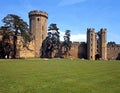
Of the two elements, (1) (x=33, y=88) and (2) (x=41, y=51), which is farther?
(2) (x=41, y=51)

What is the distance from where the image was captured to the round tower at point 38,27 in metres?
80.8

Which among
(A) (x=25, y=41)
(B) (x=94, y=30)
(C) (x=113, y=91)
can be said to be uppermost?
(B) (x=94, y=30)

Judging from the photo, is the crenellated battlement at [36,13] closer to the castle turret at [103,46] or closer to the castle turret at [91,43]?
the castle turret at [91,43]

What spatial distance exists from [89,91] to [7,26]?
147 ft

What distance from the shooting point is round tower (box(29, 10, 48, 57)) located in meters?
80.8

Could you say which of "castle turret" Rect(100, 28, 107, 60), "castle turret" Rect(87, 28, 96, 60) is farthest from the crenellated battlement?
"castle turret" Rect(100, 28, 107, 60)

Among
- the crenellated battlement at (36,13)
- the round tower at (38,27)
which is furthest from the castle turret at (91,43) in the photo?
the crenellated battlement at (36,13)

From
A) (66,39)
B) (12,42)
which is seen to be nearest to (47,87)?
(12,42)

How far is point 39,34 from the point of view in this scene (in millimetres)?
80938

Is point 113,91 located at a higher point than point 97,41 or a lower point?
lower

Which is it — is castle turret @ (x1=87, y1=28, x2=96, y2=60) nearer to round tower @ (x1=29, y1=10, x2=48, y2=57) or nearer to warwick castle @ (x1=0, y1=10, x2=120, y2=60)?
warwick castle @ (x1=0, y1=10, x2=120, y2=60)

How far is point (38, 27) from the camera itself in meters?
81.1

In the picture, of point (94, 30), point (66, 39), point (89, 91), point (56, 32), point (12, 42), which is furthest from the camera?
point (94, 30)

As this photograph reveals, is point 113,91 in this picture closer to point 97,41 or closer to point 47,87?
point 47,87
